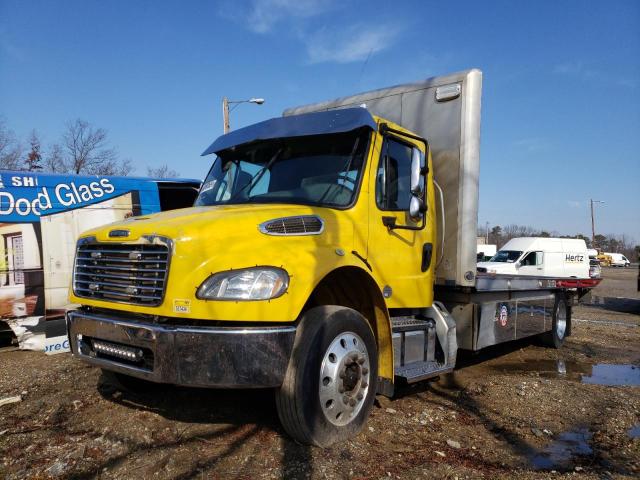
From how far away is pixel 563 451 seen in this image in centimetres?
406

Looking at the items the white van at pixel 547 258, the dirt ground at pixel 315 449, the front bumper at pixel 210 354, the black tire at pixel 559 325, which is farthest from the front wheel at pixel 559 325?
the white van at pixel 547 258

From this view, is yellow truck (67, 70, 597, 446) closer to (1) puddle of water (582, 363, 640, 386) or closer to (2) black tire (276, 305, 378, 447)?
(2) black tire (276, 305, 378, 447)

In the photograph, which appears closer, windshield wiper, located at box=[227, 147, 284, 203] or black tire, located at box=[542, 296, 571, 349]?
windshield wiper, located at box=[227, 147, 284, 203]

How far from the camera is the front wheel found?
28.7 ft

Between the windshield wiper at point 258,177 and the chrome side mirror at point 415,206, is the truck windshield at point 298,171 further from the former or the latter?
the chrome side mirror at point 415,206

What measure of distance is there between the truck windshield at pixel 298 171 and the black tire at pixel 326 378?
3.36 feet

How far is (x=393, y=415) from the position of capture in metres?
4.68

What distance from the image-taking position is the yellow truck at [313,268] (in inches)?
130

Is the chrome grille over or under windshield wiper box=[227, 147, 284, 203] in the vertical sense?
under

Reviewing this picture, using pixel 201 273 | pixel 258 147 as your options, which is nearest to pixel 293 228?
pixel 201 273

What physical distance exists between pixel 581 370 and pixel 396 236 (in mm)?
4563

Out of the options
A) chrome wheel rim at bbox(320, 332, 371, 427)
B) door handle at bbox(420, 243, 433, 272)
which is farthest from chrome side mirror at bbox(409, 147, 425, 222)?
chrome wheel rim at bbox(320, 332, 371, 427)

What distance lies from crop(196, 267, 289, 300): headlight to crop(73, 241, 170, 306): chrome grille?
32 cm

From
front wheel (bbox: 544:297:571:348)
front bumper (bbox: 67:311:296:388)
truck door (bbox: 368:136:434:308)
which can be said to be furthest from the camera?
front wheel (bbox: 544:297:571:348)
